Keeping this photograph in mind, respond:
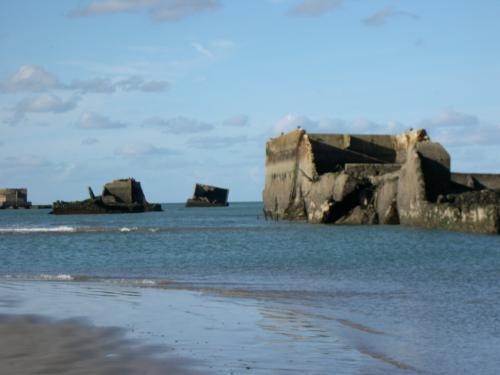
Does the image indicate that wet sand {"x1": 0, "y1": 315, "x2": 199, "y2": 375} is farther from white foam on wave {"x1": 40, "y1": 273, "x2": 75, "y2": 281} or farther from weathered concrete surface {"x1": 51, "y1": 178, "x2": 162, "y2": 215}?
weathered concrete surface {"x1": 51, "y1": 178, "x2": 162, "y2": 215}

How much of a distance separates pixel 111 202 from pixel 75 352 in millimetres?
83032

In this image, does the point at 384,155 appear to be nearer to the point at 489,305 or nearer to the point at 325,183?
the point at 325,183

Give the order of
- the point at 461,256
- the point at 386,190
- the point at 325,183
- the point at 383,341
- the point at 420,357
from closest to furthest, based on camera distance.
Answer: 1. the point at 420,357
2. the point at 383,341
3. the point at 461,256
4. the point at 386,190
5. the point at 325,183

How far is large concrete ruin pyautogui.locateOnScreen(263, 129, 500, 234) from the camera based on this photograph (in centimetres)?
3312

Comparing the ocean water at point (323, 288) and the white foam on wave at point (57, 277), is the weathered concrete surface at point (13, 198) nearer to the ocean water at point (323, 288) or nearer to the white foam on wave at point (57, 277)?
the ocean water at point (323, 288)

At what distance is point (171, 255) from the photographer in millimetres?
26734

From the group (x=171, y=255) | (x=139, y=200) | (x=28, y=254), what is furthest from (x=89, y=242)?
(x=139, y=200)

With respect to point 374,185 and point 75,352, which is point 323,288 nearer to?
point 75,352

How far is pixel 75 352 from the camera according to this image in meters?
8.98

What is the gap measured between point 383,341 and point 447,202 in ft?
80.9

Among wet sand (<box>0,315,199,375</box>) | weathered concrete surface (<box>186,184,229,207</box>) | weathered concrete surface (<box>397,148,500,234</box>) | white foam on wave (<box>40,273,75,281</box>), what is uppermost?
weathered concrete surface (<box>186,184,229,207</box>)

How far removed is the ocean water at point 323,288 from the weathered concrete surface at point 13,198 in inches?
5050

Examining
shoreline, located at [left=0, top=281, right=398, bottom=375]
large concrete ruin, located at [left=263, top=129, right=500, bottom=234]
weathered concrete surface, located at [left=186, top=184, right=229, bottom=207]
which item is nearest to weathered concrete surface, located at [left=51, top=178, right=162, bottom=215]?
weathered concrete surface, located at [left=186, top=184, right=229, bottom=207]

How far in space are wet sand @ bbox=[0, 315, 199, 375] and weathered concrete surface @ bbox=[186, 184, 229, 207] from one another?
105 meters
